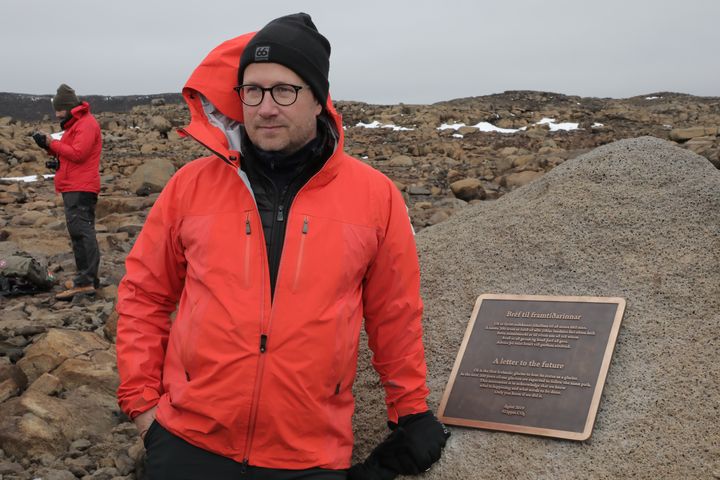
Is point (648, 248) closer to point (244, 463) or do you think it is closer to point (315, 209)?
point (315, 209)

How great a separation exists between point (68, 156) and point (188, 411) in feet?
17.3

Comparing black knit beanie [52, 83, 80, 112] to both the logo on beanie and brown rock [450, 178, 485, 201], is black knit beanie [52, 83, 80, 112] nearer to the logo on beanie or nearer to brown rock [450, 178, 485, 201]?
the logo on beanie

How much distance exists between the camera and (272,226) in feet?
10.3

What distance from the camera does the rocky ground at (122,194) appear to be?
4.50 meters

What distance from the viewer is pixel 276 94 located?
3.14 metres

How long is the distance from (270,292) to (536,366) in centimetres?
154

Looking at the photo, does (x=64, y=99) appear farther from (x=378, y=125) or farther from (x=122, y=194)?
(x=378, y=125)

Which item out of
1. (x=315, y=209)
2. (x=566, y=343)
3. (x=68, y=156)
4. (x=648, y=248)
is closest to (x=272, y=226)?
(x=315, y=209)

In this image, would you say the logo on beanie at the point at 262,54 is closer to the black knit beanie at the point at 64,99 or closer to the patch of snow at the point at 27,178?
the black knit beanie at the point at 64,99

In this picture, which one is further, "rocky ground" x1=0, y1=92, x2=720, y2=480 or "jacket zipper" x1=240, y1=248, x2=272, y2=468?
"rocky ground" x1=0, y1=92, x2=720, y2=480

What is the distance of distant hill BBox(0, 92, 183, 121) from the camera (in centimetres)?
3519

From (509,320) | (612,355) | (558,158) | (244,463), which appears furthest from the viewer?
(558,158)

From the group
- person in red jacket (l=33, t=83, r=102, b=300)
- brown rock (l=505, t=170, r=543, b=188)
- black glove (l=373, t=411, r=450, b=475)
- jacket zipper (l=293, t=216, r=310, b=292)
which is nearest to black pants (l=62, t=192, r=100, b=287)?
person in red jacket (l=33, t=83, r=102, b=300)

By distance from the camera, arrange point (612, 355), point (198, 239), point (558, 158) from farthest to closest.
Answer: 1. point (558, 158)
2. point (612, 355)
3. point (198, 239)
